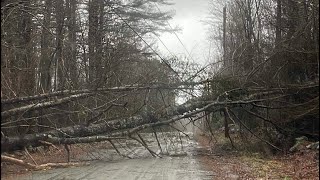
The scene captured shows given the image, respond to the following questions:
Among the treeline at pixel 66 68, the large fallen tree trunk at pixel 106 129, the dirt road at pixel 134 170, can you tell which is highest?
the treeline at pixel 66 68

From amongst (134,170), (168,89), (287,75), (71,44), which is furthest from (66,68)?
Result: (287,75)

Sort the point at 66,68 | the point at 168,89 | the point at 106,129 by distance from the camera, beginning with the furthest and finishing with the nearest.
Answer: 1. the point at 66,68
2. the point at 168,89
3. the point at 106,129

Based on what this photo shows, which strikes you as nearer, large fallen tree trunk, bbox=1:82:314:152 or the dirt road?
large fallen tree trunk, bbox=1:82:314:152

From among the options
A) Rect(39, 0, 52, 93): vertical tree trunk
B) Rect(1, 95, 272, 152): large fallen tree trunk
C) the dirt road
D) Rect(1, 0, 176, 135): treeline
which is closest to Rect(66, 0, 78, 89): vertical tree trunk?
Rect(1, 0, 176, 135): treeline

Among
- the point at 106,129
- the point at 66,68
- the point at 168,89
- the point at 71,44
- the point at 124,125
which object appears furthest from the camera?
the point at 71,44

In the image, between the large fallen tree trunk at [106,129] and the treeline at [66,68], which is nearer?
the large fallen tree trunk at [106,129]

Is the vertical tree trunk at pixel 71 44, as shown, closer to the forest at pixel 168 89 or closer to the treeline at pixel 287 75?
the forest at pixel 168 89

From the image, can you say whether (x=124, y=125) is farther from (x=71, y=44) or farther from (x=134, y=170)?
(x=71, y=44)

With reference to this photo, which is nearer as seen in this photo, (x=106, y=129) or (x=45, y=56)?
(x=106, y=129)

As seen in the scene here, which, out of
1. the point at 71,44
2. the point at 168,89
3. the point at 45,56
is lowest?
the point at 168,89

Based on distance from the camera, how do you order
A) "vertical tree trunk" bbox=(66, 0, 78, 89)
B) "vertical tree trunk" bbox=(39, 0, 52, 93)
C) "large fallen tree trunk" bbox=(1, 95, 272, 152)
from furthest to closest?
"vertical tree trunk" bbox=(66, 0, 78, 89) → "vertical tree trunk" bbox=(39, 0, 52, 93) → "large fallen tree trunk" bbox=(1, 95, 272, 152)

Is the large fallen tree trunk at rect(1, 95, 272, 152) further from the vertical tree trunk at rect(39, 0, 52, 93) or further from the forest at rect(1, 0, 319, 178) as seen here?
the vertical tree trunk at rect(39, 0, 52, 93)

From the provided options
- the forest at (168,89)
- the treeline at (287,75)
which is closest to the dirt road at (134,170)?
the forest at (168,89)

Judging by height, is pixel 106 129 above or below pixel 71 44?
below
